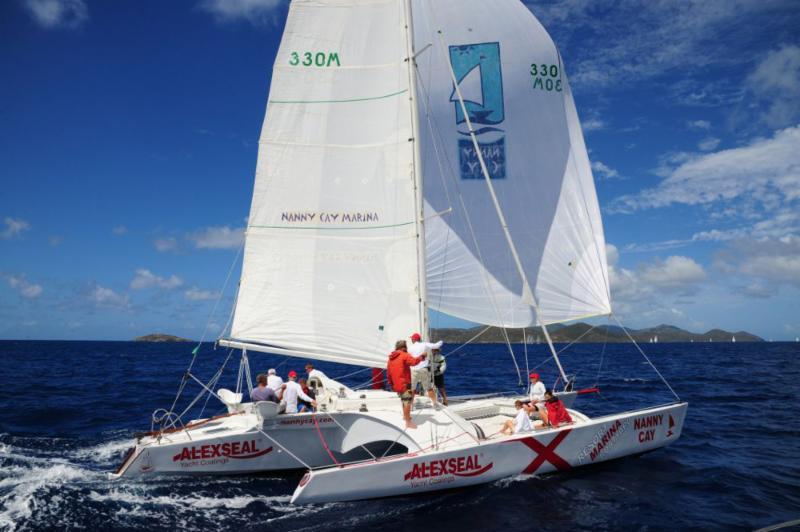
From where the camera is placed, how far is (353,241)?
11.7 metres

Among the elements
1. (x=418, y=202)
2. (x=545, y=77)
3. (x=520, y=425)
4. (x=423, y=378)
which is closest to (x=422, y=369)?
(x=423, y=378)

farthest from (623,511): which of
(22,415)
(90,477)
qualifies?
(22,415)

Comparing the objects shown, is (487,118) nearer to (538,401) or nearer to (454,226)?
(454,226)

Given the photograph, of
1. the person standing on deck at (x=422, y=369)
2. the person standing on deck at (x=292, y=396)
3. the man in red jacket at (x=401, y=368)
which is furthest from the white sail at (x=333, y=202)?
the man in red jacket at (x=401, y=368)

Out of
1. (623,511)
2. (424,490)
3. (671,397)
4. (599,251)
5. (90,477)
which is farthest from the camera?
(671,397)

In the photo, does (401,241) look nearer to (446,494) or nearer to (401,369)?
(401,369)

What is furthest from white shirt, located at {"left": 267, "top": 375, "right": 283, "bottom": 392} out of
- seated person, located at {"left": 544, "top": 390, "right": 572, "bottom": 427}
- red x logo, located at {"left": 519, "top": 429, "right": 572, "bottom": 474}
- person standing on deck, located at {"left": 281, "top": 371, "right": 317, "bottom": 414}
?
seated person, located at {"left": 544, "top": 390, "right": 572, "bottom": 427}

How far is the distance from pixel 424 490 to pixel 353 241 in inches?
207

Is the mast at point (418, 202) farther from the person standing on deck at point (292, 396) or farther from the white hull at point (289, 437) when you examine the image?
the person standing on deck at point (292, 396)

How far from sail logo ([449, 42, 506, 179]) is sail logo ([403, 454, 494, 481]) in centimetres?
743

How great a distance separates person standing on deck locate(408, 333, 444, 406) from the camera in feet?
34.9

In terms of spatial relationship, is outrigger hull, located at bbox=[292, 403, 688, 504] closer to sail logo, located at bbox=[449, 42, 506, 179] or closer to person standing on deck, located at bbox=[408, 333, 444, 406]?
person standing on deck, located at bbox=[408, 333, 444, 406]

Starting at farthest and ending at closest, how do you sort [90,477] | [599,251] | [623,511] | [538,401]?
1. [599,251]
2. [538,401]
3. [90,477]
4. [623,511]

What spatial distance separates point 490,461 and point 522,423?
1.01 m
